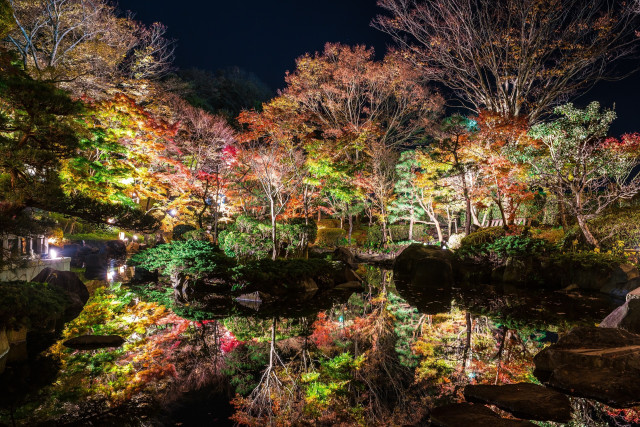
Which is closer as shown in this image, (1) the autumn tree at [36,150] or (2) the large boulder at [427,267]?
(1) the autumn tree at [36,150]

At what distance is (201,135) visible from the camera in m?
18.9

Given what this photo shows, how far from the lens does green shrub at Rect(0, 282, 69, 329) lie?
429 centimetres

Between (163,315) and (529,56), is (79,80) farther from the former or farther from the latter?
(529,56)

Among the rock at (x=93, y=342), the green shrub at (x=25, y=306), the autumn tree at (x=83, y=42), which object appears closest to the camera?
the green shrub at (x=25, y=306)

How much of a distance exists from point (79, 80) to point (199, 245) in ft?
30.2

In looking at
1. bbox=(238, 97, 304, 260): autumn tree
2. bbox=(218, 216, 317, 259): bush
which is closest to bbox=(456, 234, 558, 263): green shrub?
bbox=(218, 216, 317, 259): bush

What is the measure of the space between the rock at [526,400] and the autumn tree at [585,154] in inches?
337

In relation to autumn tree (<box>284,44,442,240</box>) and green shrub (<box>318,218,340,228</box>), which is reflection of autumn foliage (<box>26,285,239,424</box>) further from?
green shrub (<box>318,218,340,228</box>)

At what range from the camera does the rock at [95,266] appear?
518 inches

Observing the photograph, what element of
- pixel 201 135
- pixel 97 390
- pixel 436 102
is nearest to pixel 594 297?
pixel 97 390

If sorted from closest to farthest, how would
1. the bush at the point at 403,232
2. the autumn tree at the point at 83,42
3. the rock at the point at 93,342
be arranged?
1. the rock at the point at 93,342
2. the autumn tree at the point at 83,42
3. the bush at the point at 403,232

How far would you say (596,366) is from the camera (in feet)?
13.6

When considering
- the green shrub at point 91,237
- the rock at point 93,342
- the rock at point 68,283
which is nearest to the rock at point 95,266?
the green shrub at point 91,237

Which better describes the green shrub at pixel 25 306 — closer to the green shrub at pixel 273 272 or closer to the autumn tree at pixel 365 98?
the green shrub at pixel 273 272
